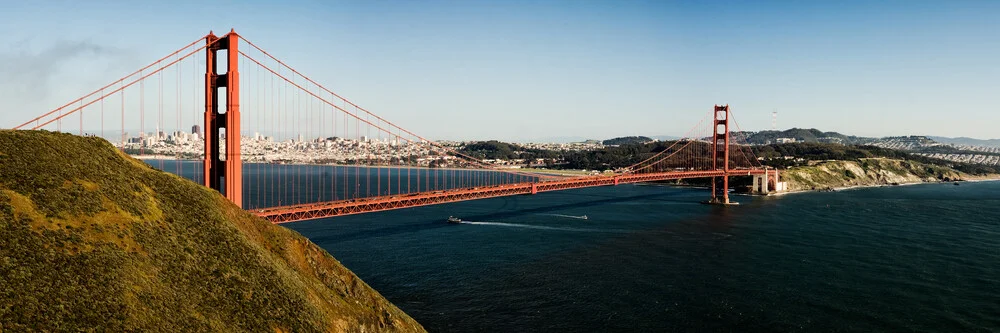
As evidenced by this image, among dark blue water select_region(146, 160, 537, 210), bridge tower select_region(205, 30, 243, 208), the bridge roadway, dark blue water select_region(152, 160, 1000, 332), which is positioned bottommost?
dark blue water select_region(152, 160, 1000, 332)

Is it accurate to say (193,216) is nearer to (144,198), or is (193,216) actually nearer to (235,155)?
(144,198)

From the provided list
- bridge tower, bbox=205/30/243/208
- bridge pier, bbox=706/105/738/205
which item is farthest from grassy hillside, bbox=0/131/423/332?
bridge pier, bbox=706/105/738/205

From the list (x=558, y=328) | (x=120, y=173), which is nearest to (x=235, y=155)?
(x=120, y=173)

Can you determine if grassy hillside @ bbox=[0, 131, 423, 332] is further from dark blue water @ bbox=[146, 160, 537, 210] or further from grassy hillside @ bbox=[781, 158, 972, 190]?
grassy hillside @ bbox=[781, 158, 972, 190]

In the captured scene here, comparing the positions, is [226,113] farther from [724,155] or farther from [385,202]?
[724,155]

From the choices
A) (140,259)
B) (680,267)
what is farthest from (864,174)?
(140,259)

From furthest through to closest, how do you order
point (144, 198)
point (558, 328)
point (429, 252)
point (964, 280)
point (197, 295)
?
point (429, 252)
point (964, 280)
point (558, 328)
point (144, 198)
point (197, 295)

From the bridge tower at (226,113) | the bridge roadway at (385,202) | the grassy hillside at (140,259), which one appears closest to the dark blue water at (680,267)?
the bridge roadway at (385,202)
